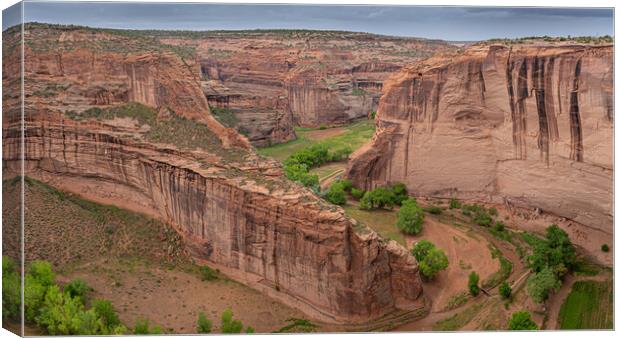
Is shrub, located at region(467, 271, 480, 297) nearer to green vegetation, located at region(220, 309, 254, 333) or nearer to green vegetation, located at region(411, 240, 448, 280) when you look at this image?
green vegetation, located at region(411, 240, 448, 280)

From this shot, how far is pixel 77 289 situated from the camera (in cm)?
Result: 2108

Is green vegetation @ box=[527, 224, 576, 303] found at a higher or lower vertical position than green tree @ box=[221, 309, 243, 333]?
higher

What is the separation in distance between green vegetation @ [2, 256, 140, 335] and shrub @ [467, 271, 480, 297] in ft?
39.0

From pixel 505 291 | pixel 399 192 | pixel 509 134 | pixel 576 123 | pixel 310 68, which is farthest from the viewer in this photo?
pixel 310 68

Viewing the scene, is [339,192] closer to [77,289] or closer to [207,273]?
[207,273]

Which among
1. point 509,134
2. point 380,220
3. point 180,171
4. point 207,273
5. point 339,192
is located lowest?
point 207,273

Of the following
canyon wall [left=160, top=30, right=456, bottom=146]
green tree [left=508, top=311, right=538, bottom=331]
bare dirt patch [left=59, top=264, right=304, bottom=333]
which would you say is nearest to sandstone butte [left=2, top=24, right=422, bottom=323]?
bare dirt patch [left=59, top=264, right=304, bottom=333]

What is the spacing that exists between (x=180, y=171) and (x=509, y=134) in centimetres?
1469

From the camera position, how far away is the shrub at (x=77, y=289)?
21.0 meters

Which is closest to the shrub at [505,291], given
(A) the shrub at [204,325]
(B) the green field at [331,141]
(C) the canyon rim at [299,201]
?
(C) the canyon rim at [299,201]

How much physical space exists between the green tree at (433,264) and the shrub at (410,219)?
406cm

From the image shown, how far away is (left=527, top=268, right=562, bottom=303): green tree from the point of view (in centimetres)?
2275

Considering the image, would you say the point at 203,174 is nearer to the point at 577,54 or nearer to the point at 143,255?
the point at 143,255

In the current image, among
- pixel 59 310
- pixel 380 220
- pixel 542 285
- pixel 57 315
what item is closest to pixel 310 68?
pixel 380 220
